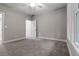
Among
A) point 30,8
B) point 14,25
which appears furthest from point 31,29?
point 30,8

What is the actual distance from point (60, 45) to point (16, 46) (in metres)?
1.36

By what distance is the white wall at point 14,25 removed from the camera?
2.30 metres

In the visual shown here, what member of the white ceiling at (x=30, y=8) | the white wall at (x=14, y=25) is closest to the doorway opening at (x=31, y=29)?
the white wall at (x=14, y=25)

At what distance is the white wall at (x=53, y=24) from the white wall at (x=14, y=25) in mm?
509

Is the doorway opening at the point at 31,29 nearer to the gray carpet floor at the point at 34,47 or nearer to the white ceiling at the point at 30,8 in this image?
the gray carpet floor at the point at 34,47

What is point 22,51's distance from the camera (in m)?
2.24

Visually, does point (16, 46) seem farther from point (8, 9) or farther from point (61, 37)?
point (61, 37)

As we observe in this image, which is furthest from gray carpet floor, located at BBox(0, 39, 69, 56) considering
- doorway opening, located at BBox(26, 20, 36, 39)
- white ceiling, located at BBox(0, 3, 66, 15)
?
white ceiling, located at BBox(0, 3, 66, 15)

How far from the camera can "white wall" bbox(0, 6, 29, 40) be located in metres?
2.30

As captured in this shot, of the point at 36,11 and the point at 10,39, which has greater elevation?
the point at 36,11

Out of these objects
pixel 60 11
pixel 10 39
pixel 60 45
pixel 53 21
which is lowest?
pixel 60 45

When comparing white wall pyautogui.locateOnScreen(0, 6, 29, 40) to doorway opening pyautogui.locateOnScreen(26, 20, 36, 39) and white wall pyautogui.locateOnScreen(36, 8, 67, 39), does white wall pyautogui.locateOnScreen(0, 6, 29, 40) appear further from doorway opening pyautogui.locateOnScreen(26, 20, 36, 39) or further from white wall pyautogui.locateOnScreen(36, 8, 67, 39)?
white wall pyautogui.locateOnScreen(36, 8, 67, 39)

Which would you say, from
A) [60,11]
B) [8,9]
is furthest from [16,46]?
[60,11]

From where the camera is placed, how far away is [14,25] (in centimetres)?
242
